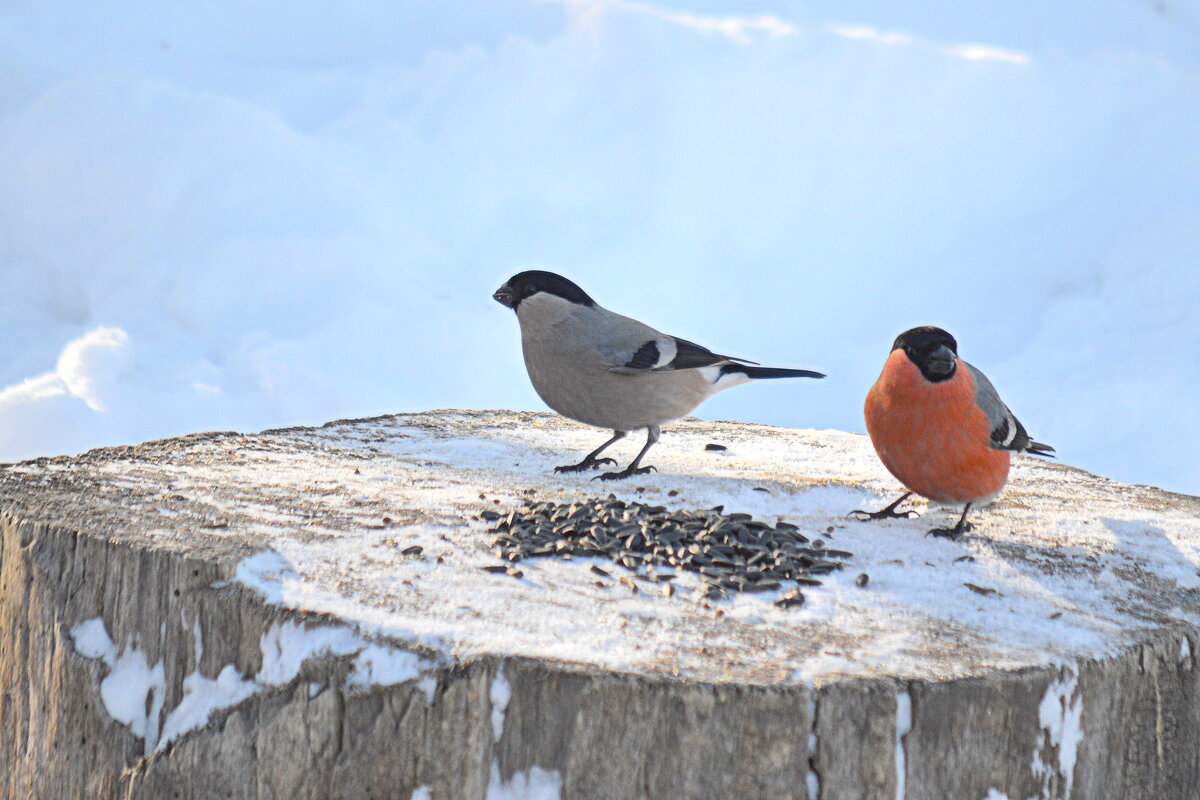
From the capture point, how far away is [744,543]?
308 cm

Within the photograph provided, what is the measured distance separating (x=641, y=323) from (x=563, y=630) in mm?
2441

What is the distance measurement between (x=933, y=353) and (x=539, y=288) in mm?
1796

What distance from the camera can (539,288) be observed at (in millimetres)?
4609

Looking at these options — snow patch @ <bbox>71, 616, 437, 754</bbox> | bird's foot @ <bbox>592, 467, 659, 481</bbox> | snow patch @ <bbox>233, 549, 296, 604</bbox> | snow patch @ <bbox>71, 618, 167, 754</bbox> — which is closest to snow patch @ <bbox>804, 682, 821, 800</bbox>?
snow patch @ <bbox>71, 616, 437, 754</bbox>

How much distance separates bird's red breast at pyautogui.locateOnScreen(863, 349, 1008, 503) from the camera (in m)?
3.36

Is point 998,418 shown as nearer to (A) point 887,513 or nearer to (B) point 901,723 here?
(A) point 887,513

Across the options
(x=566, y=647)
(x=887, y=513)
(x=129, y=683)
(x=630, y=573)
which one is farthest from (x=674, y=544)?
(x=129, y=683)

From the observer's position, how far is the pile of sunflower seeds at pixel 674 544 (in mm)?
2793

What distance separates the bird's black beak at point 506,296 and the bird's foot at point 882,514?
1714 millimetres

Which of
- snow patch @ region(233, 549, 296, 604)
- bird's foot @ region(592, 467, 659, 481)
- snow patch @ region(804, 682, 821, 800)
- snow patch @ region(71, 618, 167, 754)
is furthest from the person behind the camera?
bird's foot @ region(592, 467, 659, 481)

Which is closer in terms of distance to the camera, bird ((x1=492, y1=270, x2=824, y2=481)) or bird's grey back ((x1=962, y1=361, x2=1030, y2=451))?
bird's grey back ((x1=962, y1=361, x2=1030, y2=451))

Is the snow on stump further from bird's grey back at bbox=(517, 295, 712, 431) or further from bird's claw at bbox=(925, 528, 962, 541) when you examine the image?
bird's grey back at bbox=(517, 295, 712, 431)

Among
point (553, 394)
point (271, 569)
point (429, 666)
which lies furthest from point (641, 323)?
point (429, 666)

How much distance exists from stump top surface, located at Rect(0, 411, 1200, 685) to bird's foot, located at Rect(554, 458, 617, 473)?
0.07 metres
